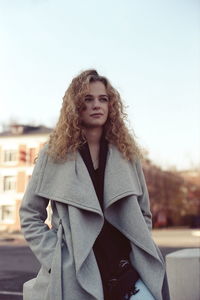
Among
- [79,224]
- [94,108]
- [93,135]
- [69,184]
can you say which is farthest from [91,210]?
[94,108]

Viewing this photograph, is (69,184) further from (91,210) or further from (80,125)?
(80,125)

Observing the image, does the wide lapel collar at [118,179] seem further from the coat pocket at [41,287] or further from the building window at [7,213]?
the building window at [7,213]

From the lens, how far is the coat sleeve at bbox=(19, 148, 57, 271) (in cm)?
265

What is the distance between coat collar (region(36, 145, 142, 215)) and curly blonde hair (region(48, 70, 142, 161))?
66 millimetres

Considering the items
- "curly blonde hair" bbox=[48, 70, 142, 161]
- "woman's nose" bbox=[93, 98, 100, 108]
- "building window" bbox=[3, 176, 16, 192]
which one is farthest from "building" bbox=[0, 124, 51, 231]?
"woman's nose" bbox=[93, 98, 100, 108]

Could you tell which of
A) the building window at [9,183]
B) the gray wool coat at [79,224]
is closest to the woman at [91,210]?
the gray wool coat at [79,224]

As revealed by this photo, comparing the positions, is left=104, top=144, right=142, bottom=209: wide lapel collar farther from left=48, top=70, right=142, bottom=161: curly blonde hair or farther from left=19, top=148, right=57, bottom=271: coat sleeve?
left=19, top=148, right=57, bottom=271: coat sleeve

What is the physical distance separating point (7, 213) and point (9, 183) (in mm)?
3440

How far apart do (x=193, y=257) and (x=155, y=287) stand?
4026mm

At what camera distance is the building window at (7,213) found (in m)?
54.8

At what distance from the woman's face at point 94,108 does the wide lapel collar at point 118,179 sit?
17cm

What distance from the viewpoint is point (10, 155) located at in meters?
54.9

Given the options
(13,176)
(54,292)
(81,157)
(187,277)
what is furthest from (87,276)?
(13,176)

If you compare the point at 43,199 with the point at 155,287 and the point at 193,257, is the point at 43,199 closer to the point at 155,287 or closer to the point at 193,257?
the point at 155,287
